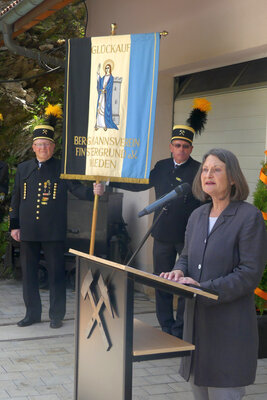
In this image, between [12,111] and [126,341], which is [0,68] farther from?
[126,341]

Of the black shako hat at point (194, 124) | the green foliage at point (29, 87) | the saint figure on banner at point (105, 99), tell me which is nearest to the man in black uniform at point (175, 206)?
the black shako hat at point (194, 124)

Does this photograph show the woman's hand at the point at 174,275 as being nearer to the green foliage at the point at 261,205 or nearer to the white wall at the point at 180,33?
the green foliage at the point at 261,205

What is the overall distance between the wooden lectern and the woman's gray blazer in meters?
0.11

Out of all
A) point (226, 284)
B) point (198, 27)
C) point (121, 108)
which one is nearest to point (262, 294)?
point (121, 108)

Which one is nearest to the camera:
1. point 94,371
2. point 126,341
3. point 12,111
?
point 126,341

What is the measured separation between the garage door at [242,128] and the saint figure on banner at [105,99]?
1.49 metres

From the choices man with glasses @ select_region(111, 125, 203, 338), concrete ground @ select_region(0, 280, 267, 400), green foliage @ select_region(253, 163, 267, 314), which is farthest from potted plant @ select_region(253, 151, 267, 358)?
man with glasses @ select_region(111, 125, 203, 338)

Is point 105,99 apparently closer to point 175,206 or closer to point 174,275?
point 175,206

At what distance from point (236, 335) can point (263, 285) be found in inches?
83.6

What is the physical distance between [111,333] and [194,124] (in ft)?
10.4

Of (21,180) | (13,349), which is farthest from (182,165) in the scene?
(13,349)

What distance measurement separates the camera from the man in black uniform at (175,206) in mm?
5508

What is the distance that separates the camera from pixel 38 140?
5965 mm

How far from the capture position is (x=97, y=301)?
3.09 meters
